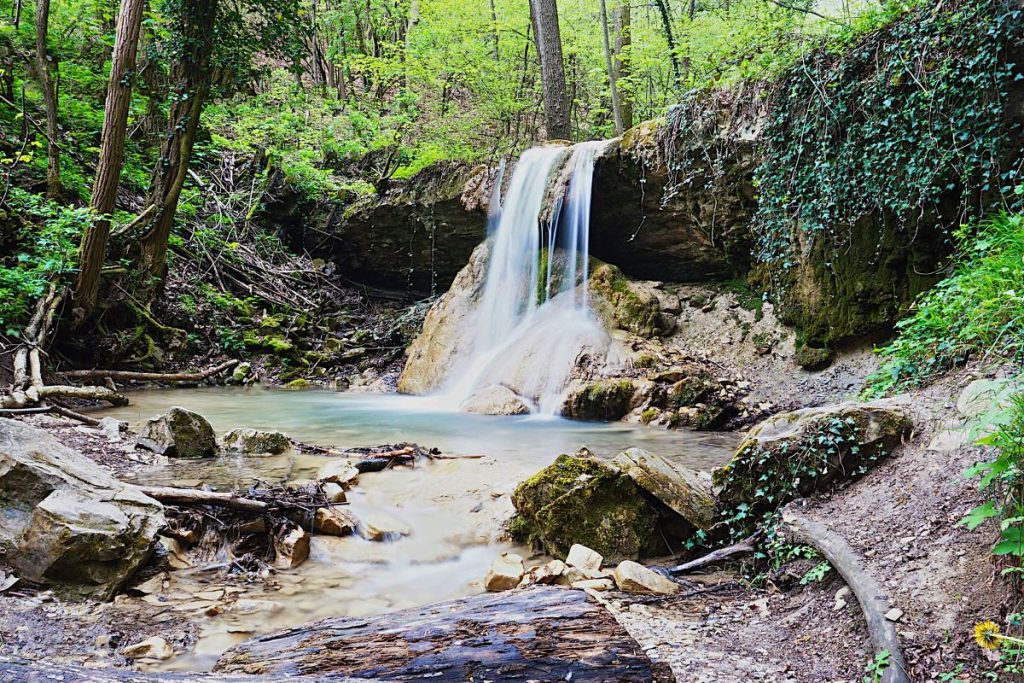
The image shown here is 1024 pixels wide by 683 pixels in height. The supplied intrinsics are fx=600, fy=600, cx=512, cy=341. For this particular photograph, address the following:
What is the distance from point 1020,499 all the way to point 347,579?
3.18m

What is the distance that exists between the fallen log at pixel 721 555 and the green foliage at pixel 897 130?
15.2 feet

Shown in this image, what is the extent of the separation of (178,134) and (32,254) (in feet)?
9.90

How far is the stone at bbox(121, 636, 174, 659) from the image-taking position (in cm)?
250

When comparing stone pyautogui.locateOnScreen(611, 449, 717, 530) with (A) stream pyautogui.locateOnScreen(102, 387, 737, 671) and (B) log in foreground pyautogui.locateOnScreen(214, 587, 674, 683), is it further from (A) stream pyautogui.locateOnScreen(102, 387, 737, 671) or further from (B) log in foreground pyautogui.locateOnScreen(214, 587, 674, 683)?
(B) log in foreground pyautogui.locateOnScreen(214, 587, 674, 683)

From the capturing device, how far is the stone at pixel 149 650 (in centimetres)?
250

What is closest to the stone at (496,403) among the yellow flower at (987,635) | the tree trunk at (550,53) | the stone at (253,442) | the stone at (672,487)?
the stone at (253,442)

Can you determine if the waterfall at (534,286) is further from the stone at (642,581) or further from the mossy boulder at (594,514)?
the stone at (642,581)

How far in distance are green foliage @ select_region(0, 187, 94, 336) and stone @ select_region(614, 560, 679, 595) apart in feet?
26.9

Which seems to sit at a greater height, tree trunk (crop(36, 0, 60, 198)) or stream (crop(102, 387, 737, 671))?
tree trunk (crop(36, 0, 60, 198))

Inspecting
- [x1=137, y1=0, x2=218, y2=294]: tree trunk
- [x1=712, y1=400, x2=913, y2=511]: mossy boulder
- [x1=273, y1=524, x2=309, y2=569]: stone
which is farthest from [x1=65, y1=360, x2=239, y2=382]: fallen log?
[x1=712, y1=400, x2=913, y2=511]: mossy boulder

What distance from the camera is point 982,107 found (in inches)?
227

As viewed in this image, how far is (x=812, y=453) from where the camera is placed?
135 inches

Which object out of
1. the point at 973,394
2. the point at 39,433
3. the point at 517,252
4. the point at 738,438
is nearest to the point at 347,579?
the point at 39,433

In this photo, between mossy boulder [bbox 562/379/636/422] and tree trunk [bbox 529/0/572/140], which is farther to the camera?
tree trunk [bbox 529/0/572/140]
